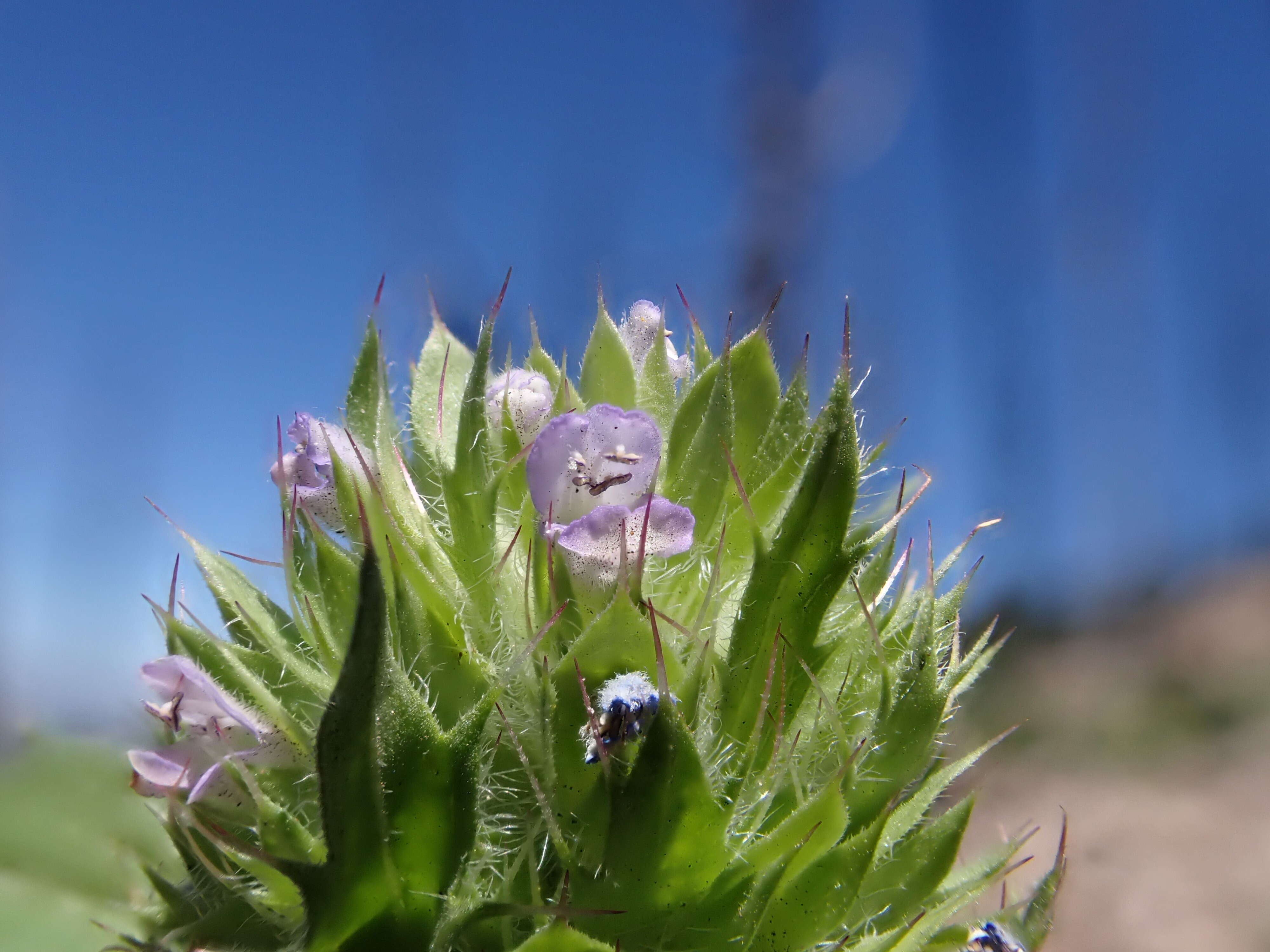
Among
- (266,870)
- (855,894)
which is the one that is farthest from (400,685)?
(855,894)

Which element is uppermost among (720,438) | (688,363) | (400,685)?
(688,363)

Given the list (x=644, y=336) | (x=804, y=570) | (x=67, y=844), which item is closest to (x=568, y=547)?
(x=804, y=570)

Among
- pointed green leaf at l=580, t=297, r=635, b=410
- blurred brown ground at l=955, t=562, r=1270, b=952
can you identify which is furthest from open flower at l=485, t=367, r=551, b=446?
blurred brown ground at l=955, t=562, r=1270, b=952

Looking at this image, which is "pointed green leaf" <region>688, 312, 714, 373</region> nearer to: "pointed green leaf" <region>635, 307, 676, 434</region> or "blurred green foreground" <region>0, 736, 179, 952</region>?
"pointed green leaf" <region>635, 307, 676, 434</region>

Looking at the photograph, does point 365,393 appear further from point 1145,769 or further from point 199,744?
point 1145,769

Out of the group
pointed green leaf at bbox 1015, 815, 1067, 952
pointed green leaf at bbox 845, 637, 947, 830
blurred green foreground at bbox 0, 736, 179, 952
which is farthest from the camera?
blurred green foreground at bbox 0, 736, 179, 952

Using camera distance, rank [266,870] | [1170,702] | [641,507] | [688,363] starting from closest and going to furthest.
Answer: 1. [266,870]
2. [641,507]
3. [688,363]
4. [1170,702]

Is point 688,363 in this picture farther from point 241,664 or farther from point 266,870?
point 266,870
